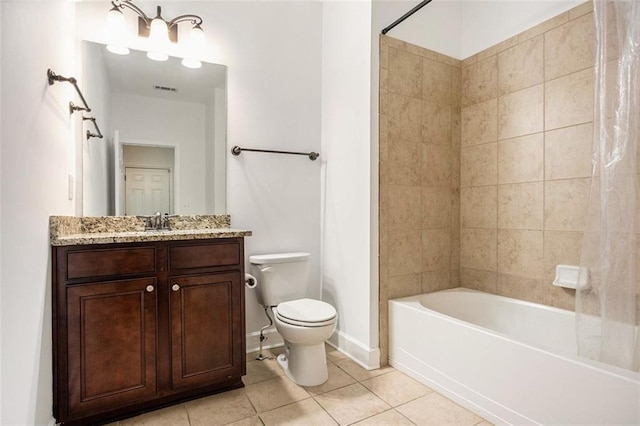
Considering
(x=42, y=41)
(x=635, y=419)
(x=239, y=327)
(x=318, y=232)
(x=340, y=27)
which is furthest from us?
(x=318, y=232)

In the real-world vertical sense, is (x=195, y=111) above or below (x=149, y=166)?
above

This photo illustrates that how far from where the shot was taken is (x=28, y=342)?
47.1 inches

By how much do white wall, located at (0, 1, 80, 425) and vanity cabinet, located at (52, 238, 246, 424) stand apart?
0.28 feet

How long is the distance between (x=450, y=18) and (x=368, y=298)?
2179mm

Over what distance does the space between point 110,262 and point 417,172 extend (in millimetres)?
1918

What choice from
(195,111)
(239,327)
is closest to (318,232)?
(239,327)

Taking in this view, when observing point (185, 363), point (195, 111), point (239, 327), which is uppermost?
point (195, 111)

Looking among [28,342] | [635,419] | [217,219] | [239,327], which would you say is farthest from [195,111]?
[635,419]

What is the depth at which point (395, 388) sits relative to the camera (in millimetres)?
1915

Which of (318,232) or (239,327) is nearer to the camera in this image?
(239,327)

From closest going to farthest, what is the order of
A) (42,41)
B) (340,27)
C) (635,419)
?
(635,419)
(42,41)
(340,27)

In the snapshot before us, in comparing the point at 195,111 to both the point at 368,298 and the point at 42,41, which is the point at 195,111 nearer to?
the point at 42,41

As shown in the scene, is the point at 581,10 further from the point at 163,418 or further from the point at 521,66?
the point at 163,418

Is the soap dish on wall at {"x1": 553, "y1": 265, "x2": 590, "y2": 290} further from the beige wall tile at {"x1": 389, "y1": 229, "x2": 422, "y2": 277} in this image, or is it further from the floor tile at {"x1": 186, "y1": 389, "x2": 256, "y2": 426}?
the floor tile at {"x1": 186, "y1": 389, "x2": 256, "y2": 426}
